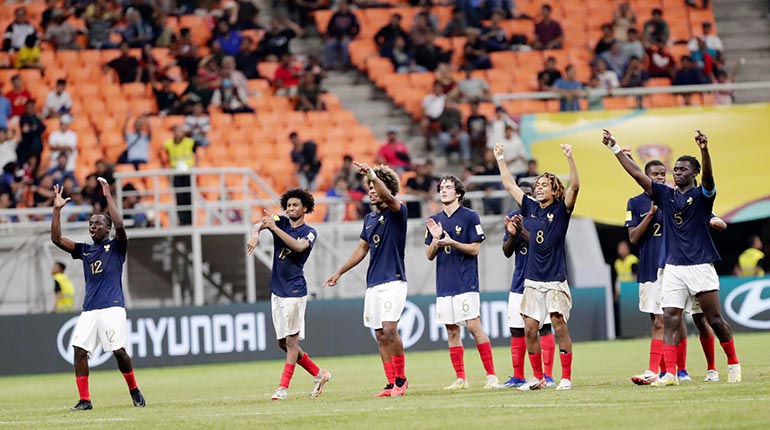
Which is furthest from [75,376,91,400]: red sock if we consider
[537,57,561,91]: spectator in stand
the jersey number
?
[537,57,561,91]: spectator in stand

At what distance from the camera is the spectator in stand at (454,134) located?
2836 cm

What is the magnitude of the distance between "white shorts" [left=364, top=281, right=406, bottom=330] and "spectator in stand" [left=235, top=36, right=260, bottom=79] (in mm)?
16770

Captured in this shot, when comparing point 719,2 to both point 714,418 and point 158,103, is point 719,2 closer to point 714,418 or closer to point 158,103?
point 158,103

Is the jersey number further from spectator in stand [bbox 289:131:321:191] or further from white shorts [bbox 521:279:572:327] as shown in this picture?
spectator in stand [bbox 289:131:321:191]

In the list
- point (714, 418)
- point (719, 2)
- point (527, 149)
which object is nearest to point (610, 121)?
point (527, 149)

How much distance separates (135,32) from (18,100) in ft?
11.9

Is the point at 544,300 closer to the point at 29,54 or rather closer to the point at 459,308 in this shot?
the point at 459,308

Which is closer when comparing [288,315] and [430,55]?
[288,315]

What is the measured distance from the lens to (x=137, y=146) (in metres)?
26.6

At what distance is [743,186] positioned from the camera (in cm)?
2736

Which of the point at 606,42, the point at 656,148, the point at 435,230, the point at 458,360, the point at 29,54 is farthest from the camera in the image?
the point at 606,42

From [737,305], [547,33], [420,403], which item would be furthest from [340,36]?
[420,403]

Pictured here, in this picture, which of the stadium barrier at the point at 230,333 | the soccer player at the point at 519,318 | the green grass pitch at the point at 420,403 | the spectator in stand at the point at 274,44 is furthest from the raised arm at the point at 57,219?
the spectator in stand at the point at 274,44

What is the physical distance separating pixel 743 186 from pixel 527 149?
14.9 feet
